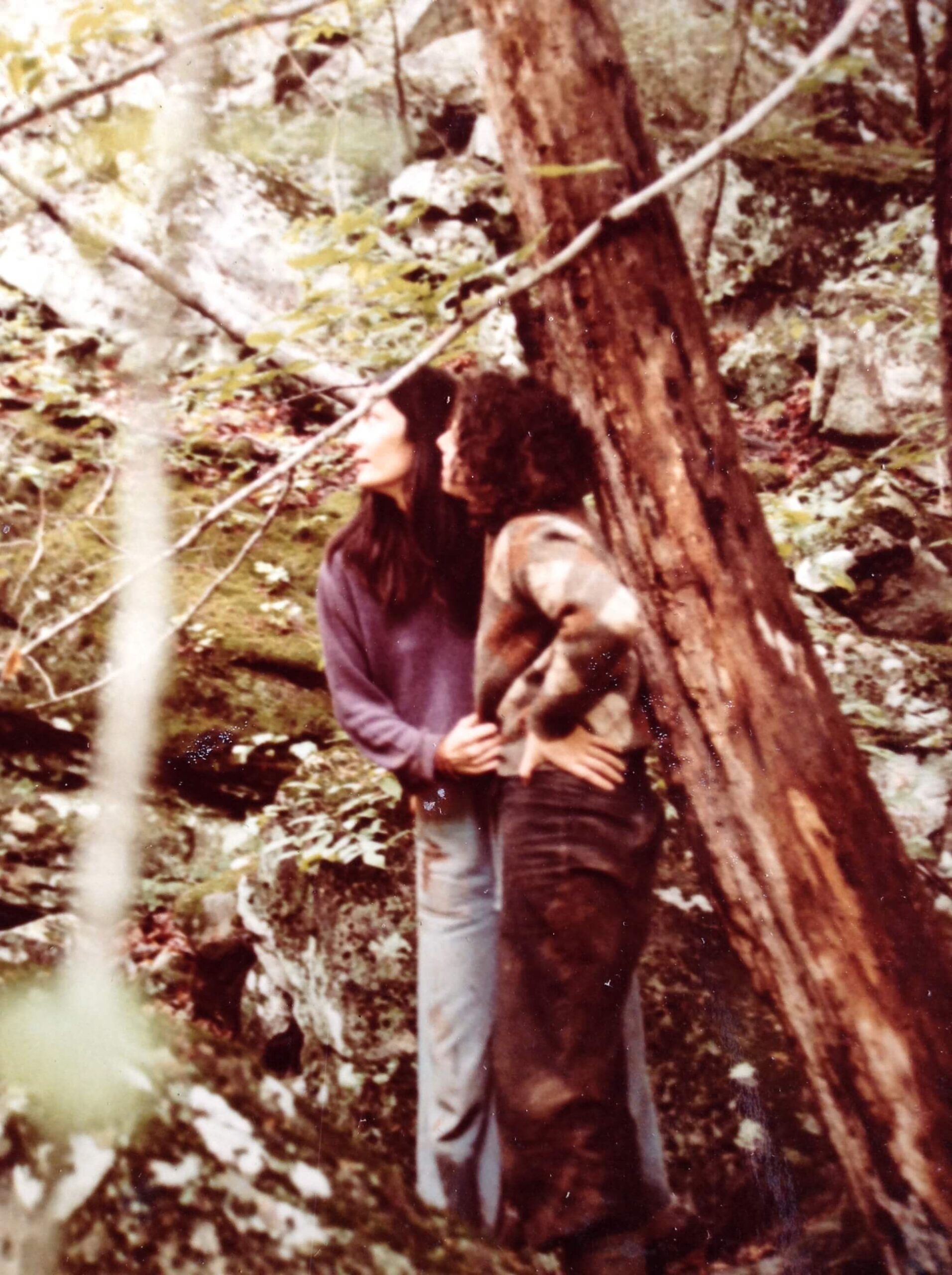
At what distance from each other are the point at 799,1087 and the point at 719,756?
0.62m

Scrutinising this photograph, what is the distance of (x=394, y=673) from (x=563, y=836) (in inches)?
18.4

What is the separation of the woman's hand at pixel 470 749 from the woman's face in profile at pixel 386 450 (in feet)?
1.54

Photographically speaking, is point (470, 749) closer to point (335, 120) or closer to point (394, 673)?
point (394, 673)

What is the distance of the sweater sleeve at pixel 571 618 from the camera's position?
1455 mm

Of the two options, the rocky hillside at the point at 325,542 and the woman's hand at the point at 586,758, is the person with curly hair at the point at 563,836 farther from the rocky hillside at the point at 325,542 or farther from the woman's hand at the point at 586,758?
the rocky hillside at the point at 325,542

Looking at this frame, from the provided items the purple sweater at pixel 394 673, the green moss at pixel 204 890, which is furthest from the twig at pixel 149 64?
the green moss at pixel 204 890

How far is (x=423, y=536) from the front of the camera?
1.75 meters

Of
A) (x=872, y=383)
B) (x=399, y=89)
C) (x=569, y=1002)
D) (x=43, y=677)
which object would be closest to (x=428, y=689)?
(x=569, y=1002)

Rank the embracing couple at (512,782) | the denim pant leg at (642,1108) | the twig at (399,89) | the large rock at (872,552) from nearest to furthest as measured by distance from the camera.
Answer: the embracing couple at (512,782) → the denim pant leg at (642,1108) → the large rock at (872,552) → the twig at (399,89)

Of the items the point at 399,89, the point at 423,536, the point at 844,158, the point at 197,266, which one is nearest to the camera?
the point at 423,536

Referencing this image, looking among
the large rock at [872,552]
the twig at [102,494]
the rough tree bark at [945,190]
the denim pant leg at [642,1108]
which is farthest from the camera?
the twig at [102,494]

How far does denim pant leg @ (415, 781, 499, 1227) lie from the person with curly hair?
8 centimetres

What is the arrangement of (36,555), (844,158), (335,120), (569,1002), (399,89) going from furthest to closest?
(399,89) → (335,120) → (844,158) → (36,555) → (569,1002)

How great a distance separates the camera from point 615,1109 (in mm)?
1549
